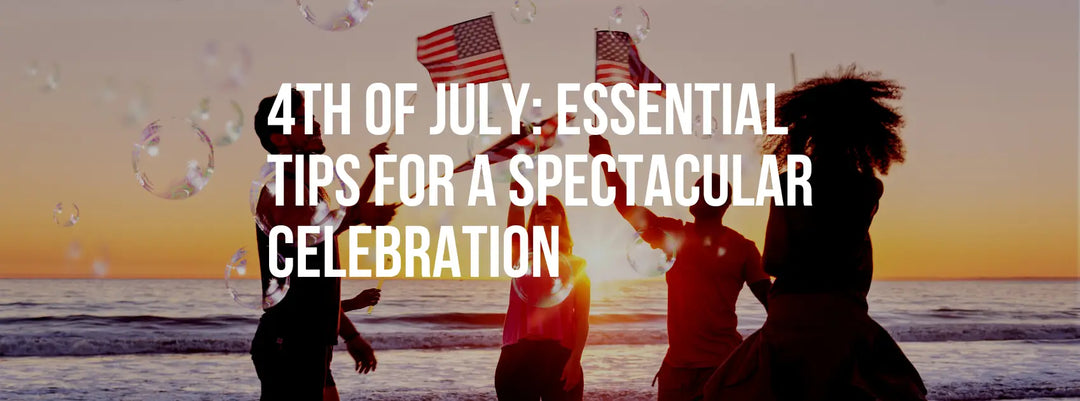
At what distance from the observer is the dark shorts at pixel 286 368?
4164 millimetres

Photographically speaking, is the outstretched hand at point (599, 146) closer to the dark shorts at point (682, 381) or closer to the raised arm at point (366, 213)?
the raised arm at point (366, 213)

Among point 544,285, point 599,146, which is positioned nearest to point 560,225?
point 544,285

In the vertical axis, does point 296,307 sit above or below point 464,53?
below

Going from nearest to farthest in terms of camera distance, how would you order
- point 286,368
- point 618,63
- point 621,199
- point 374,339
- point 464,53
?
point 286,368 < point 621,199 < point 618,63 < point 464,53 < point 374,339

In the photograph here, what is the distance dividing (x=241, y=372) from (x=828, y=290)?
13565 mm

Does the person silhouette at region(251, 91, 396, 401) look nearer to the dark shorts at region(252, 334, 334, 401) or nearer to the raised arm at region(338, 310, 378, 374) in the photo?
the dark shorts at region(252, 334, 334, 401)

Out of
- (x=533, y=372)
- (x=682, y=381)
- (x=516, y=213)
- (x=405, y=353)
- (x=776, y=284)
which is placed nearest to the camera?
(x=776, y=284)

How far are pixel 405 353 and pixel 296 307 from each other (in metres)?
15.3

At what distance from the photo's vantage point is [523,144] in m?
6.79

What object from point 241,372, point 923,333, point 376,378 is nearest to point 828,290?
point 376,378

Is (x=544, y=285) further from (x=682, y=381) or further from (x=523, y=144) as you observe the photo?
(x=682, y=381)

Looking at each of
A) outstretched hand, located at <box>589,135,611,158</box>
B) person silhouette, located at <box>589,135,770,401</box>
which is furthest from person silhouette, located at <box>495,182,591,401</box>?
outstretched hand, located at <box>589,135,611,158</box>

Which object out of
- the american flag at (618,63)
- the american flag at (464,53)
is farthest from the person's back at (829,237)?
the american flag at (464,53)

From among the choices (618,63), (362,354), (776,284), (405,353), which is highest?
(618,63)
